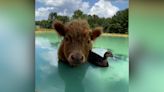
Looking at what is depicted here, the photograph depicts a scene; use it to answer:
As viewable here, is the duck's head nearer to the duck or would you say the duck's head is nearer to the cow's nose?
the duck

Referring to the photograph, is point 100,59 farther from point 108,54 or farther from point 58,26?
point 58,26

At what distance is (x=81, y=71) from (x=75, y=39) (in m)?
0.20

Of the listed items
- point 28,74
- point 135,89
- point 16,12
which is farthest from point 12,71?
point 135,89

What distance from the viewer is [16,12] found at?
207cm

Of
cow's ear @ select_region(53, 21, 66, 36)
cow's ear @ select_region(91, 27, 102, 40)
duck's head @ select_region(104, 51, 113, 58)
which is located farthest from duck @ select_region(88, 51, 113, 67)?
cow's ear @ select_region(53, 21, 66, 36)

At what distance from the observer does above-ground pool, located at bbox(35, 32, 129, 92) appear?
2051 millimetres

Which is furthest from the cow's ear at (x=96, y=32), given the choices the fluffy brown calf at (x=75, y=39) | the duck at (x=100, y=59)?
the duck at (x=100, y=59)

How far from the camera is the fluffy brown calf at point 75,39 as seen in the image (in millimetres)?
2057

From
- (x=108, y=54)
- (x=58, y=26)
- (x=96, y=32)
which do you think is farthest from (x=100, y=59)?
(x=58, y=26)

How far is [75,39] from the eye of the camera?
2.06 metres

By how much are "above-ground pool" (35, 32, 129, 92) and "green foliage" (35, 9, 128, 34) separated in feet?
0.17

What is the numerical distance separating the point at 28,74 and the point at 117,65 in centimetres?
55

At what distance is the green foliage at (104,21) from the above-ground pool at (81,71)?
0.17ft

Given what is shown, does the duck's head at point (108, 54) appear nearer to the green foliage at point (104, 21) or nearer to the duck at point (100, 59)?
the duck at point (100, 59)
